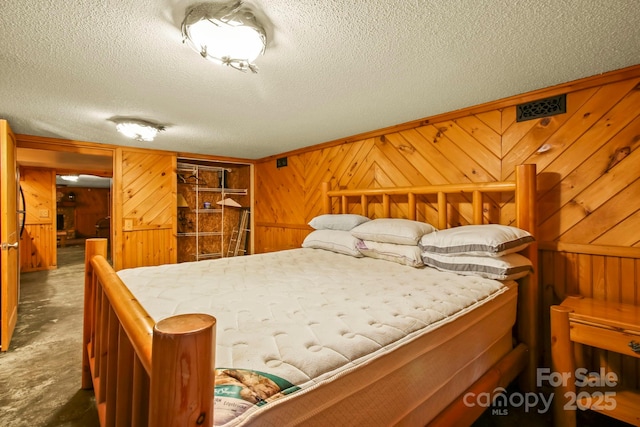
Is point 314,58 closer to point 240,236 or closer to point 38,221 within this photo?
point 240,236

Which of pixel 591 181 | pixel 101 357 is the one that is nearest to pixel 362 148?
pixel 591 181

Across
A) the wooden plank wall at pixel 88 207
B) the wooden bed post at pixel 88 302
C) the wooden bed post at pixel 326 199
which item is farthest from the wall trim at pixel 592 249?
the wooden plank wall at pixel 88 207

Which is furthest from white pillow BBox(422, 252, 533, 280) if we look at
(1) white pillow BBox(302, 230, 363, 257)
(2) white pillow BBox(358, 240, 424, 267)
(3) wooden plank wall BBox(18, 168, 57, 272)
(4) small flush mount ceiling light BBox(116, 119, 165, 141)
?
(3) wooden plank wall BBox(18, 168, 57, 272)

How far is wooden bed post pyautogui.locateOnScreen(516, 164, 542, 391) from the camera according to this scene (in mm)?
1793

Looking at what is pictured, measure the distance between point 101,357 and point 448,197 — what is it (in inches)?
99.1

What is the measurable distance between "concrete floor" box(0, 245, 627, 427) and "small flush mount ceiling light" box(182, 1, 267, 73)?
200cm

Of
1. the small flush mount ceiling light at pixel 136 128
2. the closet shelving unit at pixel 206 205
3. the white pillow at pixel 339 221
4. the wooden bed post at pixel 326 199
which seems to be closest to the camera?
the small flush mount ceiling light at pixel 136 128

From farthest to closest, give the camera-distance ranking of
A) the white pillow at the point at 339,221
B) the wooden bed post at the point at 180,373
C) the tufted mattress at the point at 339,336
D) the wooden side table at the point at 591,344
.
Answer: the white pillow at the point at 339,221, the wooden side table at the point at 591,344, the tufted mattress at the point at 339,336, the wooden bed post at the point at 180,373

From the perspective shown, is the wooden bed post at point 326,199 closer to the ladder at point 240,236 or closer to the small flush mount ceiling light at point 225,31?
the small flush mount ceiling light at point 225,31

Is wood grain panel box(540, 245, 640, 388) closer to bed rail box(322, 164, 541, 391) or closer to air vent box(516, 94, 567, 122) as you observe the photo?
bed rail box(322, 164, 541, 391)

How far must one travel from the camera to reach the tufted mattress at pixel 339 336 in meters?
0.70

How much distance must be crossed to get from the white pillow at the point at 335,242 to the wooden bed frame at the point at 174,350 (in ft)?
1.56

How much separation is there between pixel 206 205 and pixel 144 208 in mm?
1061

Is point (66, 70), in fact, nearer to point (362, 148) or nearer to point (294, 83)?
point (294, 83)
